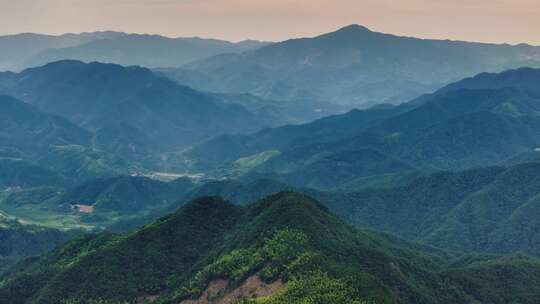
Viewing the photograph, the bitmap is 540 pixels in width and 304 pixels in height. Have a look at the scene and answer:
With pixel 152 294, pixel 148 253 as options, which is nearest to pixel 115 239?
pixel 148 253

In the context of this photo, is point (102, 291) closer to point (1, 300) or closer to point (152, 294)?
point (152, 294)

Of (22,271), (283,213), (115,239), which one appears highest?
(283,213)

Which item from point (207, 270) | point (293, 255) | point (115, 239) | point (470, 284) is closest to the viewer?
point (293, 255)

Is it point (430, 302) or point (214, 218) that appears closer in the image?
point (430, 302)

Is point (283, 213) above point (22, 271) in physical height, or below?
Result: above

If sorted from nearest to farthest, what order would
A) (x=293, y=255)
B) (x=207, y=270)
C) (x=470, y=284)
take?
(x=293, y=255)
(x=207, y=270)
(x=470, y=284)

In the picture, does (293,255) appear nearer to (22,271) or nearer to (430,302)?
(430,302)
